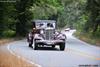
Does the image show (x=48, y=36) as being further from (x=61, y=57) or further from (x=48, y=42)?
(x=61, y=57)


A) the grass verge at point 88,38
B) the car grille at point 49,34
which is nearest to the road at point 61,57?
the car grille at point 49,34

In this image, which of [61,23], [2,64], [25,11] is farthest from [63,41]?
[2,64]

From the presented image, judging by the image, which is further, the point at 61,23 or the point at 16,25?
the point at 16,25

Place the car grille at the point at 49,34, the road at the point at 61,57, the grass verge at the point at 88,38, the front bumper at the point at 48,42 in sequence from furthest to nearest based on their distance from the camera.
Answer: the grass verge at the point at 88,38, the car grille at the point at 49,34, the front bumper at the point at 48,42, the road at the point at 61,57

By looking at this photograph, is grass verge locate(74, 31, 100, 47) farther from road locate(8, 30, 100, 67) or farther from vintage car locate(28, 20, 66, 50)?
vintage car locate(28, 20, 66, 50)

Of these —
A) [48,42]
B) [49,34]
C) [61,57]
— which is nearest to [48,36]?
[49,34]

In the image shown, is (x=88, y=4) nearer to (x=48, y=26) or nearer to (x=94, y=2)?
(x=94, y=2)

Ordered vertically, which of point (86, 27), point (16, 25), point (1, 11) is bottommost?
point (86, 27)

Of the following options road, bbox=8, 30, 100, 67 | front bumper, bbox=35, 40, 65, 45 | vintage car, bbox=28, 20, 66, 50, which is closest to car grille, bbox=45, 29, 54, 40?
vintage car, bbox=28, 20, 66, 50

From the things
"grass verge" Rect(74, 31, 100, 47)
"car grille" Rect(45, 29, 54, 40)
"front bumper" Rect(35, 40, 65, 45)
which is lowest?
"grass verge" Rect(74, 31, 100, 47)

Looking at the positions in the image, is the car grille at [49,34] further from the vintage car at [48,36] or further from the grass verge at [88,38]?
the grass verge at [88,38]

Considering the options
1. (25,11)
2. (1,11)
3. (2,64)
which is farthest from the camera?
(25,11)

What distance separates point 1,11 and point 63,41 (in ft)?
15.0

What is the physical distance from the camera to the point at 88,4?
42281 millimetres
